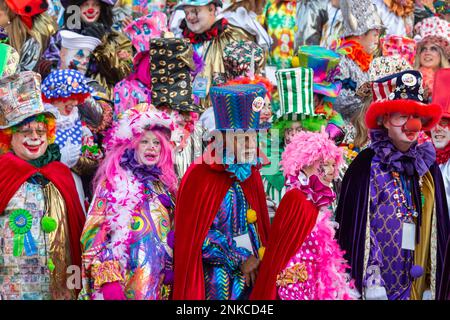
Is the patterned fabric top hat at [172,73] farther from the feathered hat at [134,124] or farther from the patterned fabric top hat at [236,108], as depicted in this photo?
the patterned fabric top hat at [236,108]

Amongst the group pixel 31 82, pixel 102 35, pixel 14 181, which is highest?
pixel 102 35

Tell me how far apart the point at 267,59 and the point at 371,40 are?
1.23 metres

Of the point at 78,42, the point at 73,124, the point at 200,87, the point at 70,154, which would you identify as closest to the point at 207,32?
the point at 200,87

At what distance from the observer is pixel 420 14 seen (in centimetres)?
1485

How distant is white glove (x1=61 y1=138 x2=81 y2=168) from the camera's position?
993 centimetres

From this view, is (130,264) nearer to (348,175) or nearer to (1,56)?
(348,175)

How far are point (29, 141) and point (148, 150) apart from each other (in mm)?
910

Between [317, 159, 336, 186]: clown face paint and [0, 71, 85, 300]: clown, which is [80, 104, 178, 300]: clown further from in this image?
[317, 159, 336, 186]: clown face paint

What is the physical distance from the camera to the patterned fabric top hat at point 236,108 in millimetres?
8953

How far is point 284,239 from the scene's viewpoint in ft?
28.7

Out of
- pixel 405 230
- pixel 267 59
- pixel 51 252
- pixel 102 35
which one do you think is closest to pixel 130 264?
pixel 51 252

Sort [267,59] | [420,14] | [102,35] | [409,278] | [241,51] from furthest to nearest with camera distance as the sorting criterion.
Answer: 1. [420,14]
2. [267,59]
3. [102,35]
4. [241,51]
5. [409,278]

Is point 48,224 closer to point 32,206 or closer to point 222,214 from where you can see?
point 32,206

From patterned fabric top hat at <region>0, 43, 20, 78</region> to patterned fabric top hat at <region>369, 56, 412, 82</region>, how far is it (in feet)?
11.2
